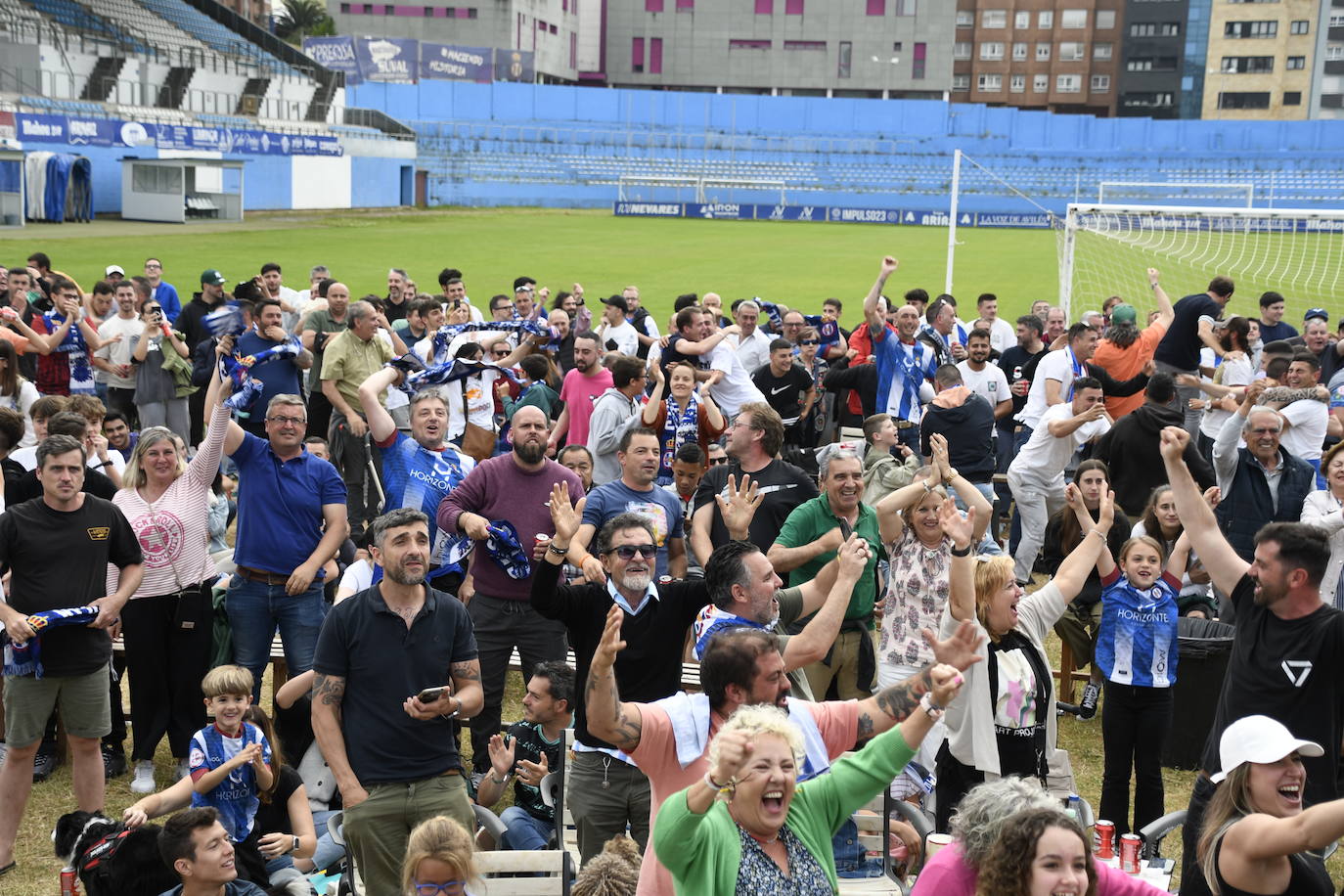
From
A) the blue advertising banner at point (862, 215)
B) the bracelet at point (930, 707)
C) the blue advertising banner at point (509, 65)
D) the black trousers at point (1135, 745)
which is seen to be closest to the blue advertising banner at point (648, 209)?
Answer: the blue advertising banner at point (862, 215)

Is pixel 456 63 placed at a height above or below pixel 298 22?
below

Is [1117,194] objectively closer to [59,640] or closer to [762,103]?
[762,103]

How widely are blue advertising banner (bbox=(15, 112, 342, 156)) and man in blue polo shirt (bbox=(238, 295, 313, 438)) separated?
31.3 meters

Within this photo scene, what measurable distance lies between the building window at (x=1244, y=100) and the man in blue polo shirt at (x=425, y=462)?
99918mm

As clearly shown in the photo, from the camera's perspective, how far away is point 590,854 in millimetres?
5535

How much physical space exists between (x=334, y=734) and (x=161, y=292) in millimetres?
11663

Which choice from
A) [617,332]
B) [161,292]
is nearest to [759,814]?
[617,332]

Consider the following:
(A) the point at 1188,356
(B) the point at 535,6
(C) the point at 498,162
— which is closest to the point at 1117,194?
(C) the point at 498,162

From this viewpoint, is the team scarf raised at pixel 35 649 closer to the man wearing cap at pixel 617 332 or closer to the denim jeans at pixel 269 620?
the denim jeans at pixel 269 620

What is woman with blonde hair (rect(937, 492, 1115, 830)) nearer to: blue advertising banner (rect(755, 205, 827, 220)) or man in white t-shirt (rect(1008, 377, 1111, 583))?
man in white t-shirt (rect(1008, 377, 1111, 583))

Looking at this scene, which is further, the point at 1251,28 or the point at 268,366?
the point at 1251,28

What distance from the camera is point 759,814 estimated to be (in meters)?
3.56

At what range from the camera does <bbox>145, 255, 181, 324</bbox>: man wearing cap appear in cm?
1525

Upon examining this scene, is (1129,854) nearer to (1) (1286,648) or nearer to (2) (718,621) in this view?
(1) (1286,648)
